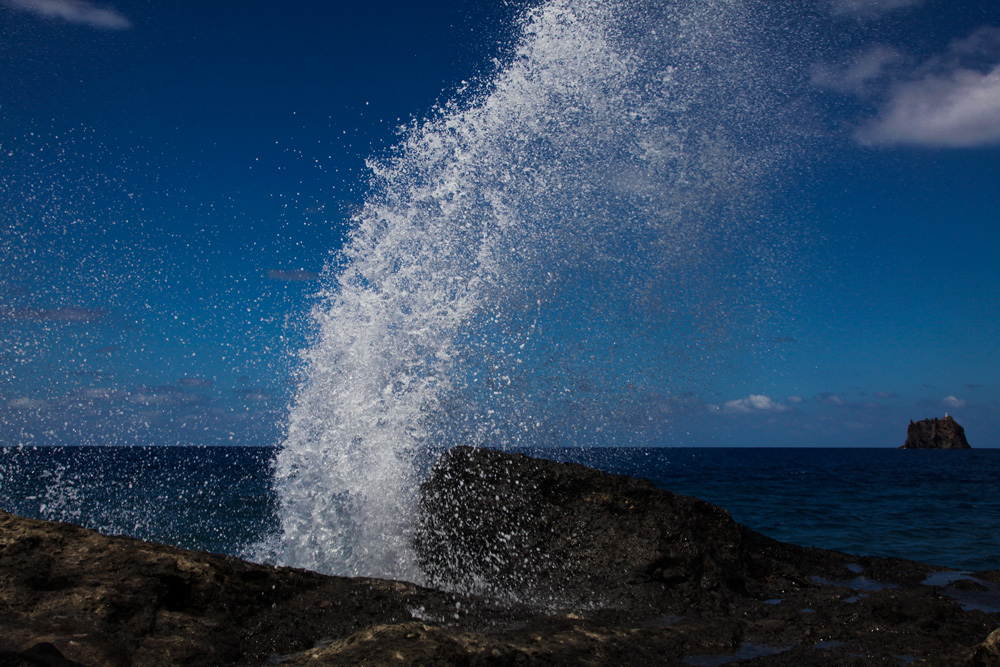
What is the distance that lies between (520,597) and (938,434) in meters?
123

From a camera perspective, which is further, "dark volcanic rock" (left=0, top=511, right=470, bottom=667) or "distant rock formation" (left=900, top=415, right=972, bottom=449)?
"distant rock formation" (left=900, top=415, right=972, bottom=449)

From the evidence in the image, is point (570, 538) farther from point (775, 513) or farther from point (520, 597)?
point (775, 513)

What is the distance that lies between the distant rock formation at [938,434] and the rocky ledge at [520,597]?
380 ft

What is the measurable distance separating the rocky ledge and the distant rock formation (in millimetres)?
115730

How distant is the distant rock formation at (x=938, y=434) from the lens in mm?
99812

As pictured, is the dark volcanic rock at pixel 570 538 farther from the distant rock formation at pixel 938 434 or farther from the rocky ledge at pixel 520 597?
the distant rock formation at pixel 938 434

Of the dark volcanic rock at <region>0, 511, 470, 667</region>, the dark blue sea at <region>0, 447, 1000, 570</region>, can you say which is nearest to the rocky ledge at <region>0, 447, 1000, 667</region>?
the dark volcanic rock at <region>0, 511, 470, 667</region>

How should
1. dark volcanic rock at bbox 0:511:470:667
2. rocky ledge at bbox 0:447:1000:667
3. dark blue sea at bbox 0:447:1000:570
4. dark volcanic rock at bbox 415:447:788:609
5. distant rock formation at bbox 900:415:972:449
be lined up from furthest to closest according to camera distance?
distant rock formation at bbox 900:415:972:449 < dark blue sea at bbox 0:447:1000:570 < dark volcanic rock at bbox 415:447:788:609 < rocky ledge at bbox 0:447:1000:667 < dark volcanic rock at bbox 0:511:470:667

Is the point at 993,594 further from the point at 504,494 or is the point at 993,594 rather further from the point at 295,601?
the point at 295,601

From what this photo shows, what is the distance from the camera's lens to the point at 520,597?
19.0 ft

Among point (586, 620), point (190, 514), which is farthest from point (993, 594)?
point (190, 514)

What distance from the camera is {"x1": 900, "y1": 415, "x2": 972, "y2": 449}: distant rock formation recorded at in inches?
3930

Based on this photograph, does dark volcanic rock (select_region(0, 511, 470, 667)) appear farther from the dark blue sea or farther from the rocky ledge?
the dark blue sea

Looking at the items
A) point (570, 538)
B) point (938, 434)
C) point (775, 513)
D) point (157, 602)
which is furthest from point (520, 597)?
point (938, 434)
